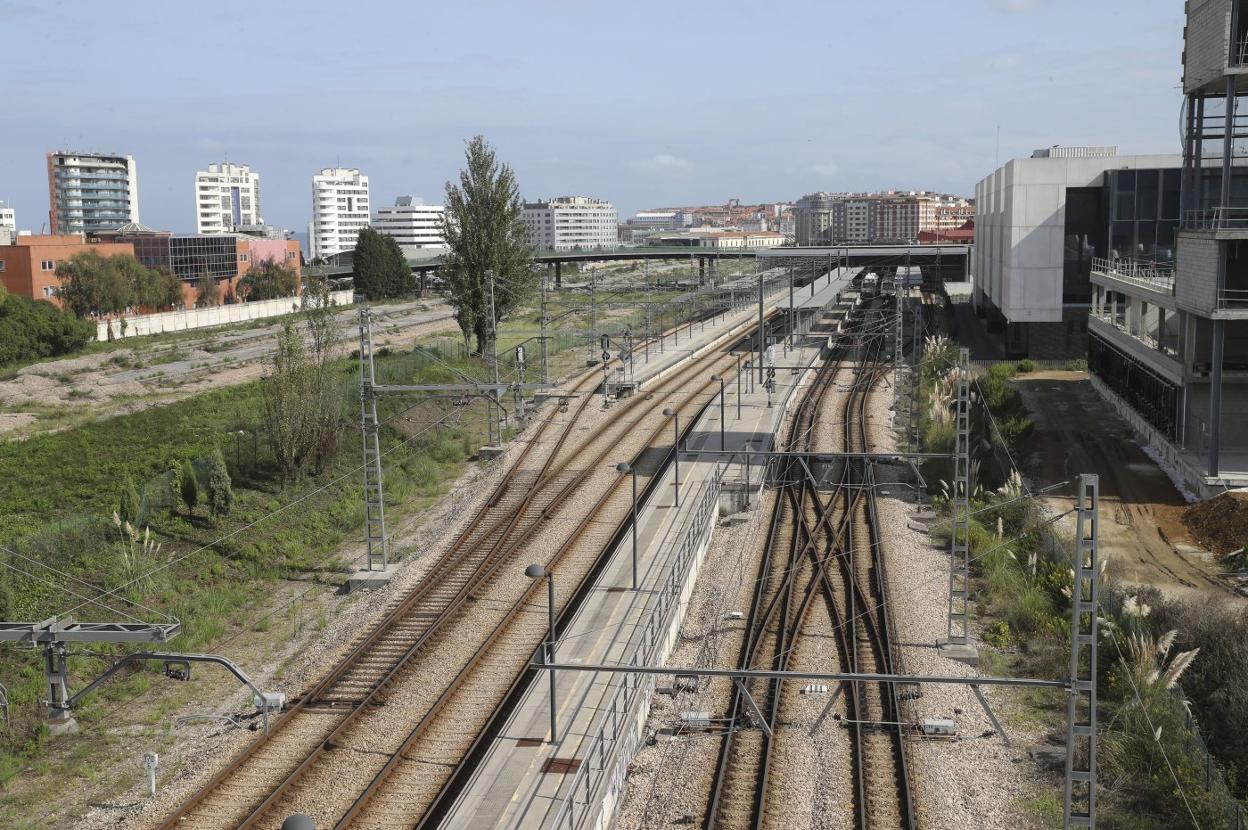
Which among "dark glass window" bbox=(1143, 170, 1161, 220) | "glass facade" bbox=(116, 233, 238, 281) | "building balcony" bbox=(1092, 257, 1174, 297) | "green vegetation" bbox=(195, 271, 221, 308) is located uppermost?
"dark glass window" bbox=(1143, 170, 1161, 220)

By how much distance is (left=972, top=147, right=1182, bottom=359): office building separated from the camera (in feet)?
143

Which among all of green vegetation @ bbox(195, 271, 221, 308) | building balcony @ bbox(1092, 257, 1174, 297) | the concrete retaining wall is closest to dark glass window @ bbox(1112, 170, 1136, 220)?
building balcony @ bbox(1092, 257, 1174, 297)

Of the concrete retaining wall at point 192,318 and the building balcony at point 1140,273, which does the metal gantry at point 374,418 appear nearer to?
the building balcony at point 1140,273

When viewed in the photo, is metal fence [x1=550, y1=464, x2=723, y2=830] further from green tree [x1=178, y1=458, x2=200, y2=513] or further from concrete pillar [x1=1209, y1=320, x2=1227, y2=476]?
concrete pillar [x1=1209, y1=320, x2=1227, y2=476]

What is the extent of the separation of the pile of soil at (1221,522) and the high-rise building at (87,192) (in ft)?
497

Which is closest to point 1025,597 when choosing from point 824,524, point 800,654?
point 800,654

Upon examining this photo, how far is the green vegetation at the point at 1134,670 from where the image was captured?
43.8ft

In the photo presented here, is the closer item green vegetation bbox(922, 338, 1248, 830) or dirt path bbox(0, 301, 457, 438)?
green vegetation bbox(922, 338, 1248, 830)

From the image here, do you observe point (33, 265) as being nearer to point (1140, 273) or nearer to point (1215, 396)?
point (1140, 273)

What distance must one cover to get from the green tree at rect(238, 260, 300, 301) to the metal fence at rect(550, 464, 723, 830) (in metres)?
76.7

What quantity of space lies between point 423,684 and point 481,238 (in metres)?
28.4

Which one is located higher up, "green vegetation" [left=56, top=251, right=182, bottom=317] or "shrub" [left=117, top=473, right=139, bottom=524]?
"green vegetation" [left=56, top=251, right=182, bottom=317]

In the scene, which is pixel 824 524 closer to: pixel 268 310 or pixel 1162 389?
pixel 1162 389

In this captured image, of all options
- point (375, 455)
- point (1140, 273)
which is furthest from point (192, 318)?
point (1140, 273)
